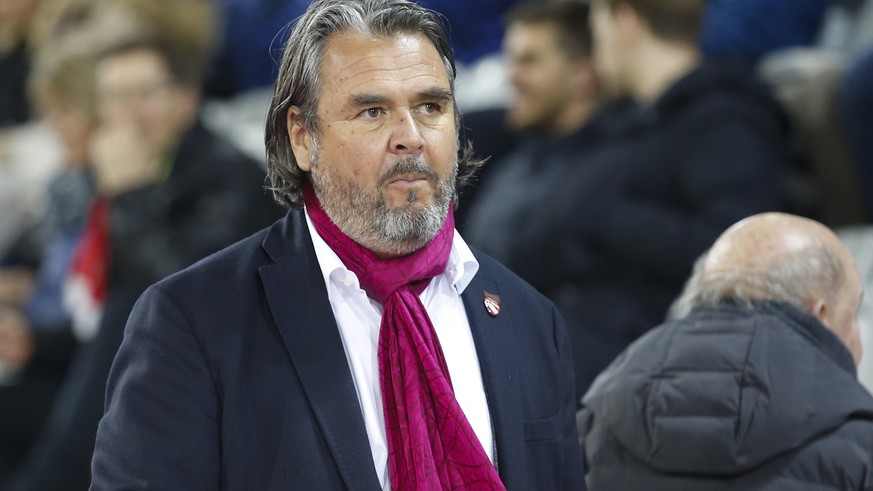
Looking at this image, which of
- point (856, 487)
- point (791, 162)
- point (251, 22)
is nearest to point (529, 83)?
point (791, 162)

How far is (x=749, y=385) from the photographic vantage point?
288cm

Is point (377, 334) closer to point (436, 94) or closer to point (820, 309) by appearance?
point (436, 94)

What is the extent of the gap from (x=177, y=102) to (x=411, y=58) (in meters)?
3.04

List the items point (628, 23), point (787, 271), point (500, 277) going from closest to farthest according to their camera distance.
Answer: point (500, 277) → point (787, 271) → point (628, 23)

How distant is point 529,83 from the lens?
530 cm

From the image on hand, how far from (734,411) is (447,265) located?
70 centimetres

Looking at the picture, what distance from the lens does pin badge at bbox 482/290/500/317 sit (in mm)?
2547

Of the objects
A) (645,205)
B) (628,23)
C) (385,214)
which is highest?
(628,23)

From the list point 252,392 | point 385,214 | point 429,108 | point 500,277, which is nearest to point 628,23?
point 500,277

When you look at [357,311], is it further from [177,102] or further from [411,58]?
[177,102]

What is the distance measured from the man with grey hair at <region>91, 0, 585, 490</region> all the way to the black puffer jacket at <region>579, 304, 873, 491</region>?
0.39 metres

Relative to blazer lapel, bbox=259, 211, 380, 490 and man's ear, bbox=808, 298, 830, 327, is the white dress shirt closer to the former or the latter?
blazer lapel, bbox=259, 211, 380, 490

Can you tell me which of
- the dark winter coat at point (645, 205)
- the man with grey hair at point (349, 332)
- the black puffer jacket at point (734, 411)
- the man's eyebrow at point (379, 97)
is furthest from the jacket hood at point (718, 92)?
the man's eyebrow at point (379, 97)

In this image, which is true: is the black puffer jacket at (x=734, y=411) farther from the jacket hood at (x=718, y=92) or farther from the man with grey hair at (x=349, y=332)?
the jacket hood at (x=718, y=92)
